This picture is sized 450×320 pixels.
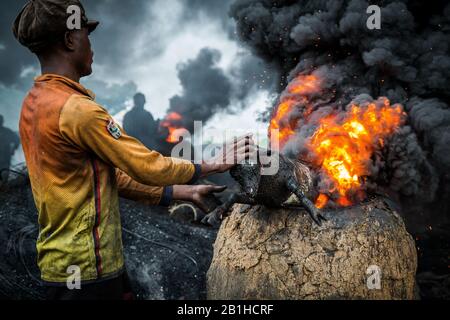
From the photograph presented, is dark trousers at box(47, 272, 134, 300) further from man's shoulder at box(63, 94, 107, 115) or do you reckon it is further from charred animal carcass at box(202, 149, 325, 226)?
charred animal carcass at box(202, 149, 325, 226)

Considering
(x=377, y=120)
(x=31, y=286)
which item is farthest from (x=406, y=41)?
(x=31, y=286)

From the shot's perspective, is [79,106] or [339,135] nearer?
[79,106]

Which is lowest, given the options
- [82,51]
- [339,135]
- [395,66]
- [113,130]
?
[113,130]

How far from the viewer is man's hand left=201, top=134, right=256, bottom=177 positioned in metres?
2.10

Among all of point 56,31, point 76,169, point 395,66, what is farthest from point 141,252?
point 395,66

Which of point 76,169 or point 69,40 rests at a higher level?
point 69,40

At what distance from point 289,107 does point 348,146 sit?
4.91 feet

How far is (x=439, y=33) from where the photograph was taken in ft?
21.5

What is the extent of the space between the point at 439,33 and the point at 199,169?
6.64 meters

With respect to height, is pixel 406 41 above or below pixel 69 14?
above

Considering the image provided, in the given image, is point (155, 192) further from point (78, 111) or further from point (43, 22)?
point (43, 22)

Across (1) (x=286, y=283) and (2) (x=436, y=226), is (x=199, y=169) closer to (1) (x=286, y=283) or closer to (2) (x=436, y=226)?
(1) (x=286, y=283)

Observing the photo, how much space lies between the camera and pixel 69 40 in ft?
6.45

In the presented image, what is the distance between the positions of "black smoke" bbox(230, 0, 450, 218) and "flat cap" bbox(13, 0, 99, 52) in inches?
156
